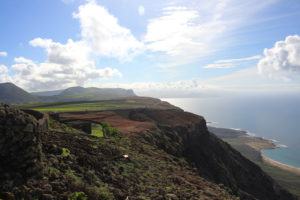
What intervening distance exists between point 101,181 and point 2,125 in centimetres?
663

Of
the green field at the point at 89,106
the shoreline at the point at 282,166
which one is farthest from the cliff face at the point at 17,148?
the shoreline at the point at 282,166

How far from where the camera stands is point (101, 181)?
12.0m

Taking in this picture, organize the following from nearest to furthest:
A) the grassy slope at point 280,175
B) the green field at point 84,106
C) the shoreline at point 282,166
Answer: the green field at point 84,106 < the grassy slope at point 280,175 < the shoreline at point 282,166

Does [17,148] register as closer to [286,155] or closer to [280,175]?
[280,175]

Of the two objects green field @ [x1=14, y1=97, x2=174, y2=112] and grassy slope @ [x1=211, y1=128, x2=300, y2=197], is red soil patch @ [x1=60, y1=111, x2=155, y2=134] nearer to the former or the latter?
green field @ [x1=14, y1=97, x2=174, y2=112]

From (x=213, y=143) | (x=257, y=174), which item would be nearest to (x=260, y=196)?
A: (x=257, y=174)

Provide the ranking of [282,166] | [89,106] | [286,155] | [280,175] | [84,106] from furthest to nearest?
1. [286,155]
2. [282,166]
3. [280,175]
4. [84,106]
5. [89,106]

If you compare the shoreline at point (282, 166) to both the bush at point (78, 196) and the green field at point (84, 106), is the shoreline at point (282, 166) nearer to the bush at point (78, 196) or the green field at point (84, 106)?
the green field at point (84, 106)

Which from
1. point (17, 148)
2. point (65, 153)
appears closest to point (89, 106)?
point (65, 153)

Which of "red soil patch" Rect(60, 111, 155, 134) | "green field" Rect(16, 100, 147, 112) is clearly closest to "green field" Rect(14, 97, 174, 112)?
"green field" Rect(16, 100, 147, 112)

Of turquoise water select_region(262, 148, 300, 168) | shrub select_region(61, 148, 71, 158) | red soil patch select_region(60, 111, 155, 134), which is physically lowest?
turquoise water select_region(262, 148, 300, 168)

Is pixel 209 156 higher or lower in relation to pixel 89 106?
lower

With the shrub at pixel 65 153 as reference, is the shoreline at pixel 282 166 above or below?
below

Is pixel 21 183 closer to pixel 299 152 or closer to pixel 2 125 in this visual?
pixel 2 125
